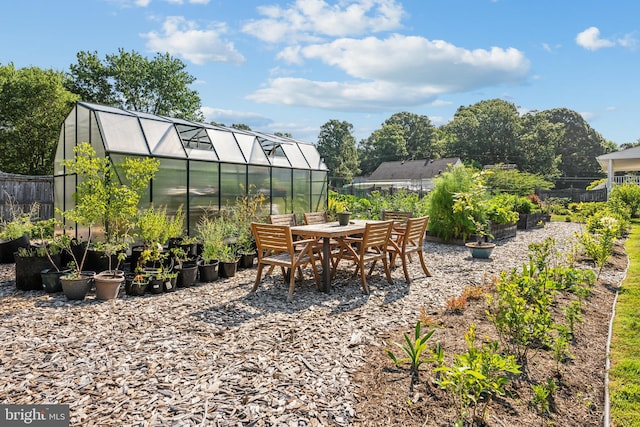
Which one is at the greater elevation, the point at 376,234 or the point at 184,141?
the point at 184,141

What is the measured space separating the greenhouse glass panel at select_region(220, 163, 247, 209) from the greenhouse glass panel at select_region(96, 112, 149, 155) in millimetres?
1820

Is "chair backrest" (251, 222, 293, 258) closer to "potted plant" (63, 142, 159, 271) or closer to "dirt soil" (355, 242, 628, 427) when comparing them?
"dirt soil" (355, 242, 628, 427)

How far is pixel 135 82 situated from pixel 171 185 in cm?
2184

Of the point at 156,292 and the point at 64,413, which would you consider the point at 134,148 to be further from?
the point at 64,413

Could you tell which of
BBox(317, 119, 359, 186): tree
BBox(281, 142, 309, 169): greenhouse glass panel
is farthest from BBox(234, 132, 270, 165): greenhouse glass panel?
BBox(317, 119, 359, 186): tree

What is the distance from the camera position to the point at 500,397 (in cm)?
274

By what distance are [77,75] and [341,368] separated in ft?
94.8

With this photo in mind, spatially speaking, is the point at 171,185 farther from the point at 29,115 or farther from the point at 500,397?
the point at 29,115

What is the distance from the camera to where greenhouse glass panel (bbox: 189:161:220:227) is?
8375 mm

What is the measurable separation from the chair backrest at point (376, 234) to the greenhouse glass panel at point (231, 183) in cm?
436

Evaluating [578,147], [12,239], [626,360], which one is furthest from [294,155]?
[578,147]

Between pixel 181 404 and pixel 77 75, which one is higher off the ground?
pixel 77 75

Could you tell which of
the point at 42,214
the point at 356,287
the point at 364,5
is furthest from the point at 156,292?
the point at 42,214

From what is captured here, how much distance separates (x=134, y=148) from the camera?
7.73 meters
